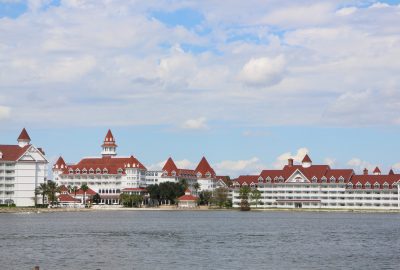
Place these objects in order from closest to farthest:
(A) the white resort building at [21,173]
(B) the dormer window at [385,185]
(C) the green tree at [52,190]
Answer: (C) the green tree at [52,190]
(A) the white resort building at [21,173]
(B) the dormer window at [385,185]

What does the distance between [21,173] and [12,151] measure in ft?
22.5

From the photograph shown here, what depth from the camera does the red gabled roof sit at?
19062 cm

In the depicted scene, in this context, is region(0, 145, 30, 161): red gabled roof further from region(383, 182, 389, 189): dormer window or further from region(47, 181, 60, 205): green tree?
region(383, 182, 389, 189): dormer window

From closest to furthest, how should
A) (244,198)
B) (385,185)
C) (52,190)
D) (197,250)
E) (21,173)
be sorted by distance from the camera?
(197,250), (52,190), (21,173), (385,185), (244,198)

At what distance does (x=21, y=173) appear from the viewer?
190 m

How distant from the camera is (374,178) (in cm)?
19738

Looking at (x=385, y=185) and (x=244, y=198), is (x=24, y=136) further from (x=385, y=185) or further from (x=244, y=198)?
(x=385, y=185)

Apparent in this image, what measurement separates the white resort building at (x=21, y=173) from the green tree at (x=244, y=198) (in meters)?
50.7

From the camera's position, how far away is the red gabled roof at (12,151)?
191m

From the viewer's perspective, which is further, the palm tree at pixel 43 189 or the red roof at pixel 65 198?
the red roof at pixel 65 198

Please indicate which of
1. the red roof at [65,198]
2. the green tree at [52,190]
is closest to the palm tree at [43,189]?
the green tree at [52,190]

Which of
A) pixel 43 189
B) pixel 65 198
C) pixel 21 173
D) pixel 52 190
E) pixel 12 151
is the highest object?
pixel 12 151

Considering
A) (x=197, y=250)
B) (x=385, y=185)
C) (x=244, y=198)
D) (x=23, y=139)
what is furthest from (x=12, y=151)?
(x=197, y=250)

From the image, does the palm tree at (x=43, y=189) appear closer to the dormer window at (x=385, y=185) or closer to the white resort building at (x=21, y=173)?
the white resort building at (x=21, y=173)
